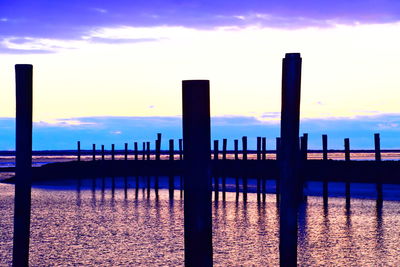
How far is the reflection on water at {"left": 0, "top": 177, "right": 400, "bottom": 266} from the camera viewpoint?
11.9 meters

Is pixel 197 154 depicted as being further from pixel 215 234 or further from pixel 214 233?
pixel 214 233

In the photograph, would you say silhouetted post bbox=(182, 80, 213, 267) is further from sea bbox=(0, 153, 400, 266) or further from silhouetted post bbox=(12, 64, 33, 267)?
sea bbox=(0, 153, 400, 266)

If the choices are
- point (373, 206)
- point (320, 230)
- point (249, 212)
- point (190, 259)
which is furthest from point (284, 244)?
point (373, 206)

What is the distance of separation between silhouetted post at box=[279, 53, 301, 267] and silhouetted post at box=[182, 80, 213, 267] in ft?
4.85

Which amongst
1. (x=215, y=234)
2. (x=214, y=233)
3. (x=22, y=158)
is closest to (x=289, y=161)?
(x=22, y=158)

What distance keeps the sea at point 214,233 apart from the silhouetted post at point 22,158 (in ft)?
11.4

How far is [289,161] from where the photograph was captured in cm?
730

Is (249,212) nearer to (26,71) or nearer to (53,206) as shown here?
(53,206)

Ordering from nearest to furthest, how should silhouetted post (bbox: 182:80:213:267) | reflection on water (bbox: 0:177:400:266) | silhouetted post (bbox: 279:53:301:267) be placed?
silhouetted post (bbox: 182:80:213:267), silhouetted post (bbox: 279:53:301:267), reflection on water (bbox: 0:177:400:266)

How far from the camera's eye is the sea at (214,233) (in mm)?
11914

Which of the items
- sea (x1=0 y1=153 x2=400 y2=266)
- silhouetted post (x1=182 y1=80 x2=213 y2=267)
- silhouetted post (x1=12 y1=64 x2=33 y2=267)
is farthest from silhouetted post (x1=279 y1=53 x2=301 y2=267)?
sea (x1=0 y1=153 x2=400 y2=266)

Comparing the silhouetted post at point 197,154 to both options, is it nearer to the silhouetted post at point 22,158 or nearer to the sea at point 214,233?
the silhouetted post at point 22,158

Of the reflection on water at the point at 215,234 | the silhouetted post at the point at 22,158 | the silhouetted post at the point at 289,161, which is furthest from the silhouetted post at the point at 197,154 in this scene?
the reflection on water at the point at 215,234

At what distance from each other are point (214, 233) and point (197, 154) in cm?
945
